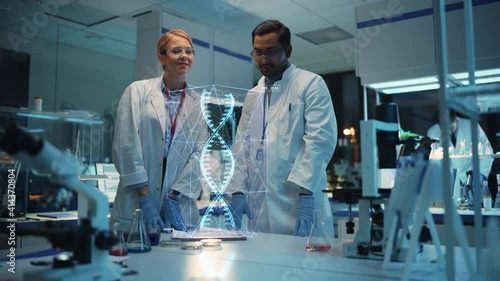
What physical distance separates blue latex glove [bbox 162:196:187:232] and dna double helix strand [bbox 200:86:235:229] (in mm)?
135

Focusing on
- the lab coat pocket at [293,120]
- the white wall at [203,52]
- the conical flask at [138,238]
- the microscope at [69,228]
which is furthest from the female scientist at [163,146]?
the white wall at [203,52]

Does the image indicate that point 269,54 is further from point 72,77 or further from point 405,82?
point 72,77

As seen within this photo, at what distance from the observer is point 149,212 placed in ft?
6.02

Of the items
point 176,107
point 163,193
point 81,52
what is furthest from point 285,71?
point 81,52

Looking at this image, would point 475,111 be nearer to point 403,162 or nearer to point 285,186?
point 403,162

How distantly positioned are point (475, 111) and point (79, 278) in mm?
951

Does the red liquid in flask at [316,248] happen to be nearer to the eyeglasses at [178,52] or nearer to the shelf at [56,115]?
the eyeglasses at [178,52]

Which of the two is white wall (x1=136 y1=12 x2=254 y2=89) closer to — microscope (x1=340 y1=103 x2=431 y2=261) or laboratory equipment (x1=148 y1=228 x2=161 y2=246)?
laboratory equipment (x1=148 y1=228 x2=161 y2=246)

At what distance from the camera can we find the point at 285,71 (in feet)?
7.02

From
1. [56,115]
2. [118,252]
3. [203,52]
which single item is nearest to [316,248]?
[118,252]

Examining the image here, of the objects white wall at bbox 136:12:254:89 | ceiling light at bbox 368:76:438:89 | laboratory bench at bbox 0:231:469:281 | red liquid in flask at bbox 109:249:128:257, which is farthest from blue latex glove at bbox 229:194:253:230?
white wall at bbox 136:12:254:89

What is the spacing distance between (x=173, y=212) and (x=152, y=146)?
357 millimetres

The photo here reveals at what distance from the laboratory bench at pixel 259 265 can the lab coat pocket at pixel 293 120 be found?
25.0 inches

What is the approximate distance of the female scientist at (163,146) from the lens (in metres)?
1.86
